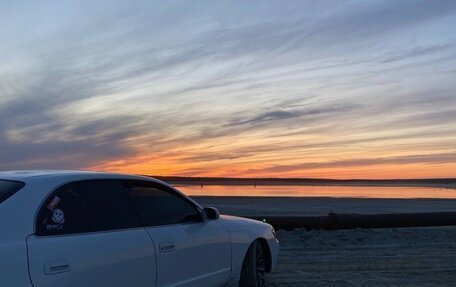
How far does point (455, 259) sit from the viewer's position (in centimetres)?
959

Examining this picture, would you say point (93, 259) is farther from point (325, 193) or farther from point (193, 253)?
point (325, 193)

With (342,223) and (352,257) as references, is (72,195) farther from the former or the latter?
(342,223)

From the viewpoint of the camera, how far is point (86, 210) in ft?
15.2

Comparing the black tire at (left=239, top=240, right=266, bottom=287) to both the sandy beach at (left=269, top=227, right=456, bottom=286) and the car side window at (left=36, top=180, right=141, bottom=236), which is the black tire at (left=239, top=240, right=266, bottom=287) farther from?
the car side window at (left=36, top=180, right=141, bottom=236)

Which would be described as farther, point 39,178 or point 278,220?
point 278,220

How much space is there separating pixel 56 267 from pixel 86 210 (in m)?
0.67

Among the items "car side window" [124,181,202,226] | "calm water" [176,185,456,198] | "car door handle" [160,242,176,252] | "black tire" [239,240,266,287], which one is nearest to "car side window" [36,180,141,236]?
"car side window" [124,181,202,226]

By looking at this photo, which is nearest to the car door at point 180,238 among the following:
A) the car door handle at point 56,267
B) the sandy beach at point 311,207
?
the car door handle at point 56,267

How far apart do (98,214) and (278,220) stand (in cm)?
779

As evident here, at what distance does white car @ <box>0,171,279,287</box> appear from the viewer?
3.98 m

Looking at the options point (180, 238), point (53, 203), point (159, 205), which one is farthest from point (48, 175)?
point (180, 238)

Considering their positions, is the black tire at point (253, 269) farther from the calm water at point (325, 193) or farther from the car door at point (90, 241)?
the calm water at point (325, 193)

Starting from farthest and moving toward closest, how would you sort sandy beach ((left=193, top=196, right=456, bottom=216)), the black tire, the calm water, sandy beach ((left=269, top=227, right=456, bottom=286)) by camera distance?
the calm water < sandy beach ((left=193, top=196, right=456, bottom=216)) < sandy beach ((left=269, top=227, right=456, bottom=286)) < the black tire

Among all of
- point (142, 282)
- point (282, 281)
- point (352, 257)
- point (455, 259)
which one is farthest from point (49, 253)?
point (455, 259)
